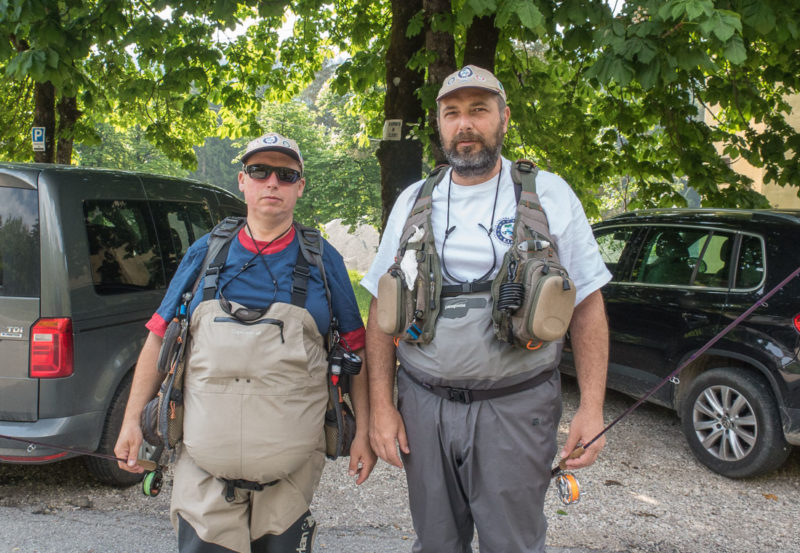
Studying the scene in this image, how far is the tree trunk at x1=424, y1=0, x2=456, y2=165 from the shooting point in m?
6.26

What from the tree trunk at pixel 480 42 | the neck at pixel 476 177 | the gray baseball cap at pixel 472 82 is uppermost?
the tree trunk at pixel 480 42

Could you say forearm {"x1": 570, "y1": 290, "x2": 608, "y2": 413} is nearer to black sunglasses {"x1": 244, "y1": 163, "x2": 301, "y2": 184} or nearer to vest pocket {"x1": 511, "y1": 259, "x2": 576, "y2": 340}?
vest pocket {"x1": 511, "y1": 259, "x2": 576, "y2": 340}

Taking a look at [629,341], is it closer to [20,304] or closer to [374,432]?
[374,432]

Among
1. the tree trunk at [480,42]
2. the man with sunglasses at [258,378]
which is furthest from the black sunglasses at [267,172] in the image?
the tree trunk at [480,42]

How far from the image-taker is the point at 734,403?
4.65m

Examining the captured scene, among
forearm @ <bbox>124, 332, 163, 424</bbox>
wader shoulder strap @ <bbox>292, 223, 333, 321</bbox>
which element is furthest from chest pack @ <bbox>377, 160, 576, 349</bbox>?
forearm @ <bbox>124, 332, 163, 424</bbox>

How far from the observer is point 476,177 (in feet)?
7.36

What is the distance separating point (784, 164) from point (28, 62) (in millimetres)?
6958

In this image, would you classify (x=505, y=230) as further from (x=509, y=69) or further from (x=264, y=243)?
(x=509, y=69)

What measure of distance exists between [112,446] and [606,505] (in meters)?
2.89

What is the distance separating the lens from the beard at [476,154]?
7.23 ft

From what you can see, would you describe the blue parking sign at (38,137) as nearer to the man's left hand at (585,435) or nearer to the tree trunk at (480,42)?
the tree trunk at (480,42)

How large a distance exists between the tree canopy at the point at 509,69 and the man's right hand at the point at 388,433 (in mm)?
2787

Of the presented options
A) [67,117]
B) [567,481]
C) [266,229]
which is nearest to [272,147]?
[266,229]
